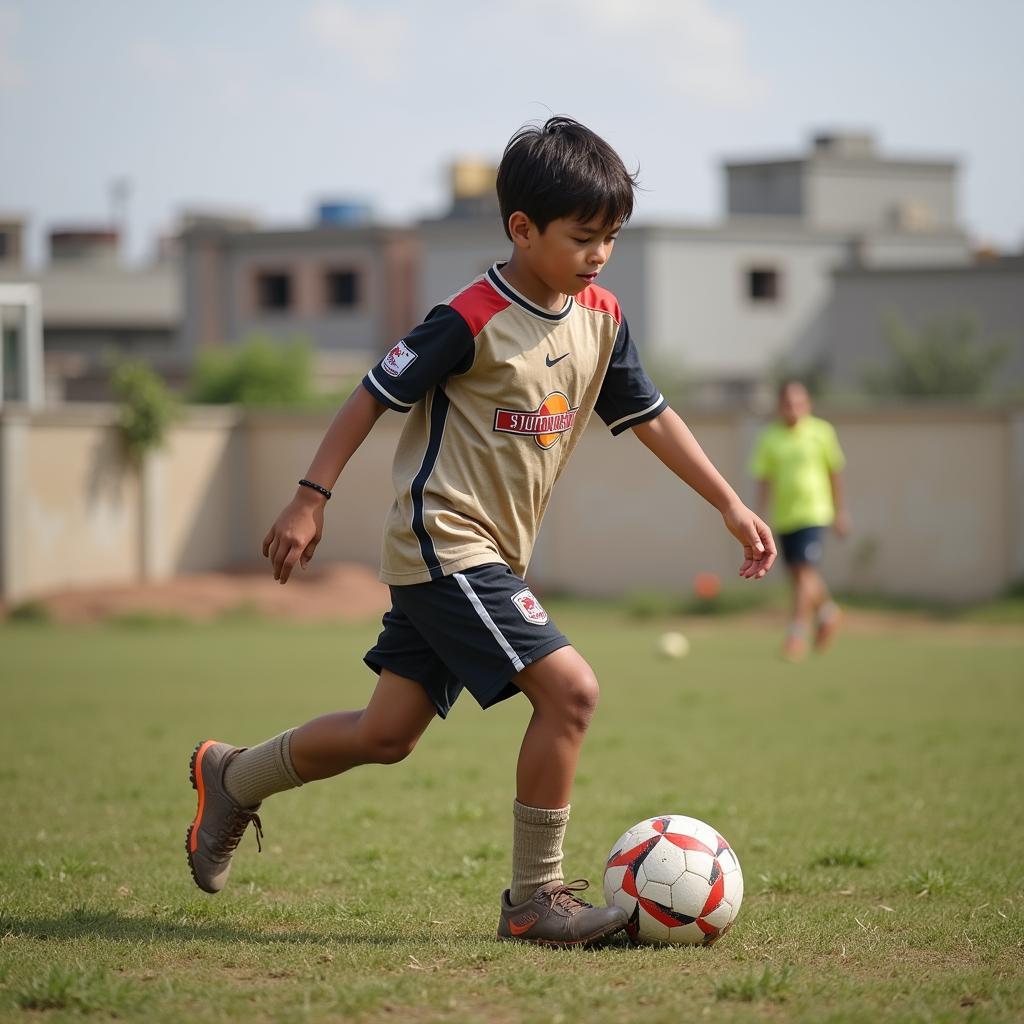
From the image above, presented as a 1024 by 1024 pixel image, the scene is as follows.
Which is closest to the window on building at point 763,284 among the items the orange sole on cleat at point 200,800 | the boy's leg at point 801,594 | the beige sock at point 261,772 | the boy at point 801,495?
the boy at point 801,495

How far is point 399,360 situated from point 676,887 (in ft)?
5.55

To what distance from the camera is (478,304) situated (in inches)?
171

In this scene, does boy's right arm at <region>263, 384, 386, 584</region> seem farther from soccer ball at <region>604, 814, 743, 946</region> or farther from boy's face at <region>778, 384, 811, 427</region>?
boy's face at <region>778, 384, 811, 427</region>

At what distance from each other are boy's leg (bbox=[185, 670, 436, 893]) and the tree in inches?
1417

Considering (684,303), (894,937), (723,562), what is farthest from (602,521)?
(684,303)

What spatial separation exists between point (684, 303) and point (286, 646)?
30.2 metres

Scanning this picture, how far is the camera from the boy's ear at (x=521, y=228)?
14.1 feet

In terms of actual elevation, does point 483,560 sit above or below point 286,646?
above

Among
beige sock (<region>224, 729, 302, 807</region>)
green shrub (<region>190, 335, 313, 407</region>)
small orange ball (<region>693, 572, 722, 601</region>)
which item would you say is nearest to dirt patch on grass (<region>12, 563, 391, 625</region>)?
small orange ball (<region>693, 572, 722, 601</region>)

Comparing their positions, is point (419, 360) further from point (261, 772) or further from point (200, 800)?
point (200, 800)

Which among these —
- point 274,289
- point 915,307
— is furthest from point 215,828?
point 274,289

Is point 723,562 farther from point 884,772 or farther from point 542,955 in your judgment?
point 542,955

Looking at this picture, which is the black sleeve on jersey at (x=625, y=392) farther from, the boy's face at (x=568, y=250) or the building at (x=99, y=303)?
the building at (x=99, y=303)

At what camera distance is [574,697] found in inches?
166
